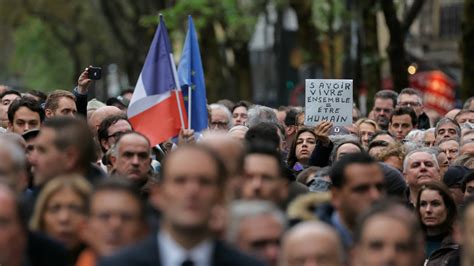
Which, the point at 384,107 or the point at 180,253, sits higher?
the point at 180,253

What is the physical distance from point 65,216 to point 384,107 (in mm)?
11883

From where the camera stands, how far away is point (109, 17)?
47375 millimetres

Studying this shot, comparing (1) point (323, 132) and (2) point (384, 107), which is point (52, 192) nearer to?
(1) point (323, 132)

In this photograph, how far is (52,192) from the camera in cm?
979

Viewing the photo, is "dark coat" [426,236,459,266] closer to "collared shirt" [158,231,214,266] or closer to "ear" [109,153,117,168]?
"ear" [109,153,117,168]

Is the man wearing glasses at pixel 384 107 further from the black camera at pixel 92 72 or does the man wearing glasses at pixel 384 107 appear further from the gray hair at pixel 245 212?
the gray hair at pixel 245 212

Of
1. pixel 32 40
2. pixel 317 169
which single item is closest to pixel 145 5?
pixel 32 40

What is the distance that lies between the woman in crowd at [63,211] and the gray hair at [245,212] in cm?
91

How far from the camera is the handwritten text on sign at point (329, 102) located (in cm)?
1823

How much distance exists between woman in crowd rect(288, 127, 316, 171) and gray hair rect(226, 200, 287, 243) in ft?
22.8

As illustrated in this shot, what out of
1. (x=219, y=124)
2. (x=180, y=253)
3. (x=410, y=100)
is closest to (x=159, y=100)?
(x=219, y=124)

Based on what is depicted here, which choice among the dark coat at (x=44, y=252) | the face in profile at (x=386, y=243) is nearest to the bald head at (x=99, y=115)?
the dark coat at (x=44, y=252)

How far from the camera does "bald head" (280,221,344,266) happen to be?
8609 millimetres

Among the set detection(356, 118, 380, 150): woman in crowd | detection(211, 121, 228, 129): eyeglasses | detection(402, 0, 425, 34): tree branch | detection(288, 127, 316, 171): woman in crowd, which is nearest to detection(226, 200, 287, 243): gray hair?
detection(288, 127, 316, 171): woman in crowd
